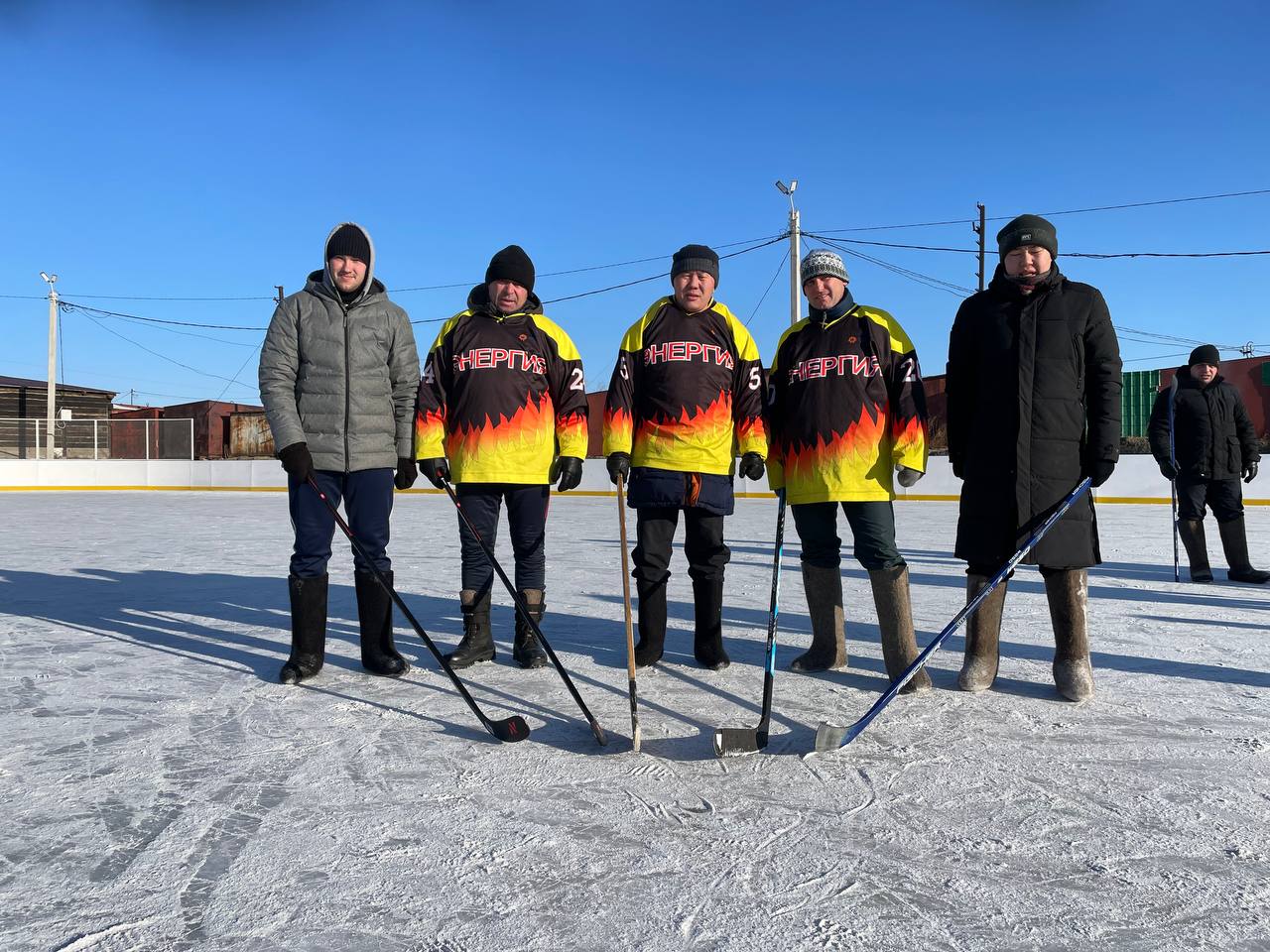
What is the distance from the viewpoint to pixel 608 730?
2777 mm

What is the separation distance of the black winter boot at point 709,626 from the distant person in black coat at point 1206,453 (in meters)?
4.11

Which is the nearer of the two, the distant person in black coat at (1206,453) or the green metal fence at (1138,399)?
the distant person in black coat at (1206,453)

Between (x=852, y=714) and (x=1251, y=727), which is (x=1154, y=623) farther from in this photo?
(x=852, y=714)

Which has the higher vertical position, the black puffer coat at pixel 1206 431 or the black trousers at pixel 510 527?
the black puffer coat at pixel 1206 431

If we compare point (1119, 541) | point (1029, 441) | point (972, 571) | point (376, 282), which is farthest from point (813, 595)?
point (1119, 541)

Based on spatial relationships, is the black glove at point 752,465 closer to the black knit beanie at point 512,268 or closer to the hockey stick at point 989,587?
the hockey stick at point 989,587

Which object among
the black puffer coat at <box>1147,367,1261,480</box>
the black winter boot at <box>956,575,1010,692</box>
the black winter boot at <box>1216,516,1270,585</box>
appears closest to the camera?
the black winter boot at <box>956,575,1010,692</box>

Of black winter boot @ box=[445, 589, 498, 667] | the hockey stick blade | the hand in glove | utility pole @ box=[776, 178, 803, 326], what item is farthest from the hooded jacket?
A: utility pole @ box=[776, 178, 803, 326]

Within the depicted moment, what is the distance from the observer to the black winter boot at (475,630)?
3.67 meters

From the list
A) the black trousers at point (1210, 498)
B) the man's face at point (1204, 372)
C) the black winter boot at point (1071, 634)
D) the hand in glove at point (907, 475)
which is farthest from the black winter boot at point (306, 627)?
the man's face at point (1204, 372)

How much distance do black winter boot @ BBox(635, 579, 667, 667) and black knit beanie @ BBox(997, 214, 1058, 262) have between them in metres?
1.76

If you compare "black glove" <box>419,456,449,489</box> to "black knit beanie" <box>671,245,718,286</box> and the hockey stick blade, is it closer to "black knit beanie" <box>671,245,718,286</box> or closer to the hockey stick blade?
"black knit beanie" <box>671,245,718,286</box>

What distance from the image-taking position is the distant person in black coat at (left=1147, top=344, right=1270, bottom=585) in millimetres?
6207

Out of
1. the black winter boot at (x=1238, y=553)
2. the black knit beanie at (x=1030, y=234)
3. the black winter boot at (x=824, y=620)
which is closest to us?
the black knit beanie at (x=1030, y=234)
